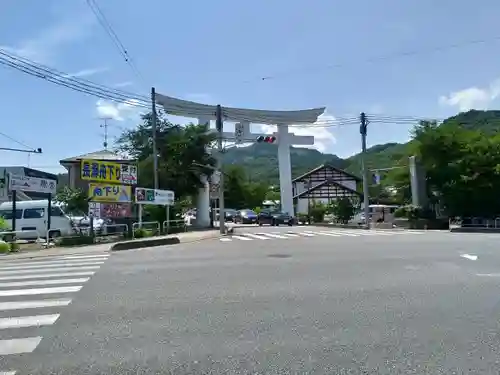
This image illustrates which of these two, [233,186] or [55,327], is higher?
[233,186]

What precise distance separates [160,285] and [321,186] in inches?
2520

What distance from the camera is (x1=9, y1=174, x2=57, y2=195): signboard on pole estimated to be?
21.8 meters

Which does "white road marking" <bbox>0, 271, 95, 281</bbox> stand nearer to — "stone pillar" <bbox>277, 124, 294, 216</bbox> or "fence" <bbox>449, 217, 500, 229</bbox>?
"fence" <bbox>449, 217, 500, 229</bbox>

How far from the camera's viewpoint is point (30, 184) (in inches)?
882

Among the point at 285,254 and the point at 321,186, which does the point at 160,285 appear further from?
the point at 321,186

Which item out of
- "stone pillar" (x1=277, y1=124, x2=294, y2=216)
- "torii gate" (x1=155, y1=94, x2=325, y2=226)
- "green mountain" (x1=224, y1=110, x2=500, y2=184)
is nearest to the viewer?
"torii gate" (x1=155, y1=94, x2=325, y2=226)

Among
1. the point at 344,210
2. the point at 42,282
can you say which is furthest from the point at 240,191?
the point at 42,282

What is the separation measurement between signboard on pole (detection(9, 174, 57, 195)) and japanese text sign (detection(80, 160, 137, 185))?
1.81 meters

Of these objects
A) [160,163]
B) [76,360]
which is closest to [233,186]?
[160,163]

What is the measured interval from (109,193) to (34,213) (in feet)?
15.9

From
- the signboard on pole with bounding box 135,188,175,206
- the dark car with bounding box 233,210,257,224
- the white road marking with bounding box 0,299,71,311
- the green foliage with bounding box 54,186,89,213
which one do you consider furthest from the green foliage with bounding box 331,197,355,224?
the white road marking with bounding box 0,299,71,311

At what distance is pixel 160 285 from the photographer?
30.6ft

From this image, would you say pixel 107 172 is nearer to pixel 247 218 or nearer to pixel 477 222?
pixel 477 222

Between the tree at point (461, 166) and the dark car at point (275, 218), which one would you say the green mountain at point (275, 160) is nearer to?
the dark car at point (275, 218)
